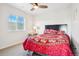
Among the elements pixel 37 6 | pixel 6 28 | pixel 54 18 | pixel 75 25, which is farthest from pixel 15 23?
pixel 75 25

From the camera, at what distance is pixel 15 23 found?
5.71 feet

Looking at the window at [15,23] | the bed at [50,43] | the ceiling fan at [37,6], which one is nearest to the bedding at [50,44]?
the bed at [50,43]

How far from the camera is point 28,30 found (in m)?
1.74

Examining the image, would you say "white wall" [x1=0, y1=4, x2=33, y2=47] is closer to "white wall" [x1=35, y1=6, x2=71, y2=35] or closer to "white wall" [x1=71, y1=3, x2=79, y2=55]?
"white wall" [x1=35, y1=6, x2=71, y2=35]

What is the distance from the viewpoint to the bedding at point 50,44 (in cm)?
159

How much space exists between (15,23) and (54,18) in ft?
2.09

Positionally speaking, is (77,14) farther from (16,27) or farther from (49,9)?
(16,27)

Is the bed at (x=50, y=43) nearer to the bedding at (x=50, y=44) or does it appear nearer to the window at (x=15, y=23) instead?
the bedding at (x=50, y=44)

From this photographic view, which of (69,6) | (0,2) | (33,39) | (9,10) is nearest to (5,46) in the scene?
(33,39)

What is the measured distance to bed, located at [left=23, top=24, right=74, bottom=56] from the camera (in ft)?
5.21

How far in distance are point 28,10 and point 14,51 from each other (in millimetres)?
682

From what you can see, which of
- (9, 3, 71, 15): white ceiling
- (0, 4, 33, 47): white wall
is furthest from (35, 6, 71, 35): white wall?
(0, 4, 33, 47): white wall

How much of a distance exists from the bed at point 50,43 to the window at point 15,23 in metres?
0.24

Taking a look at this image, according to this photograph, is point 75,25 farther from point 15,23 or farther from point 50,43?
point 15,23
